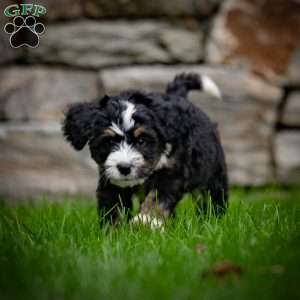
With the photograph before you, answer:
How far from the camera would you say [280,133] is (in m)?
6.54

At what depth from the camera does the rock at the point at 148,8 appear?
6.25 m

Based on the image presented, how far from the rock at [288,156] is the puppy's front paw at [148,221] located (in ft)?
10.1

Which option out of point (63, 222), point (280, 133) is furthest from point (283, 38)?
point (63, 222)

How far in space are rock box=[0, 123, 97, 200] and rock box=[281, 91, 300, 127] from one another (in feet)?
6.55

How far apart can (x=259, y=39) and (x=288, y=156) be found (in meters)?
1.20

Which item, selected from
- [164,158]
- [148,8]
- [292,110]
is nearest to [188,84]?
[164,158]

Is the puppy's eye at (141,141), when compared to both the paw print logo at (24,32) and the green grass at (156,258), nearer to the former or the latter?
the green grass at (156,258)

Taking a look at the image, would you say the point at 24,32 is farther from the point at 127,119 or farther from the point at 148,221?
the point at 148,221

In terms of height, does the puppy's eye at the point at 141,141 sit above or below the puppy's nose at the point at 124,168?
above

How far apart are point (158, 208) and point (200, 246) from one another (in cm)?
73

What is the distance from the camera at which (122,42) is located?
6406 mm

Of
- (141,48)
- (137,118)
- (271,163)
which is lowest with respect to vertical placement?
(271,163)

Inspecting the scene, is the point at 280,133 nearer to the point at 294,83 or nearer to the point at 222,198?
the point at 294,83

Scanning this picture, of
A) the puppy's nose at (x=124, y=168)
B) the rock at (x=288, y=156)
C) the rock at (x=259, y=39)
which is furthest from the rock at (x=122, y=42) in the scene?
the puppy's nose at (x=124, y=168)
